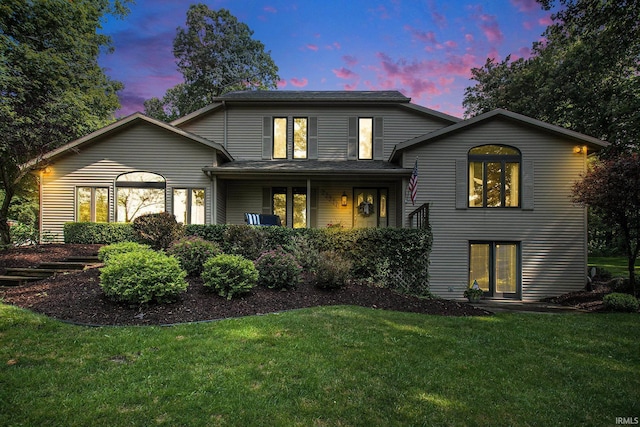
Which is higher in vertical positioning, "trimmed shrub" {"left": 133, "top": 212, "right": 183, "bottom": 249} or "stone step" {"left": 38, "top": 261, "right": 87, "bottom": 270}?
"trimmed shrub" {"left": 133, "top": 212, "right": 183, "bottom": 249}

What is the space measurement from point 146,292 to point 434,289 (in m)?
A: 8.73

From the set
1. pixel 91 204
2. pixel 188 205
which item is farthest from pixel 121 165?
pixel 188 205

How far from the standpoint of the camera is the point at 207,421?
8.02 feet

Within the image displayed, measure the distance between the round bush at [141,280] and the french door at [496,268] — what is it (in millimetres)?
9313

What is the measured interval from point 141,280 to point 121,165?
8.54 metres

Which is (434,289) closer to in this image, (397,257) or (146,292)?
(397,257)

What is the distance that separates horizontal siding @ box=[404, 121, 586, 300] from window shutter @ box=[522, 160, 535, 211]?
0.18 metres

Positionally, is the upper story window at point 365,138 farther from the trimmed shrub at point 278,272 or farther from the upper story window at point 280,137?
the trimmed shrub at point 278,272

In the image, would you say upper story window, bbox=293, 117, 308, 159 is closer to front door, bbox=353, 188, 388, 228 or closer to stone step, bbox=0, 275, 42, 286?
front door, bbox=353, 188, 388, 228

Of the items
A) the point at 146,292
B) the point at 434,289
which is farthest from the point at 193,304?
the point at 434,289

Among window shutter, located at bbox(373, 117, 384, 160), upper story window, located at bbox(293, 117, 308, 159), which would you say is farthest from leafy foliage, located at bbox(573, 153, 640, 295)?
upper story window, located at bbox(293, 117, 308, 159)

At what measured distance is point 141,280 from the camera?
507 centimetres

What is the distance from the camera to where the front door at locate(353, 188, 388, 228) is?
13.3 m

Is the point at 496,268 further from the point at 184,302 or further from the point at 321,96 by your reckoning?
the point at 184,302
